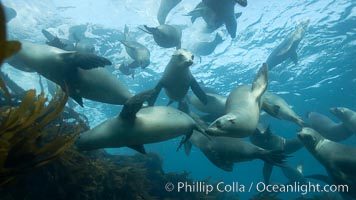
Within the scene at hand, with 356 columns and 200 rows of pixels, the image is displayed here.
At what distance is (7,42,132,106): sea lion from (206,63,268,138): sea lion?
6.58 ft

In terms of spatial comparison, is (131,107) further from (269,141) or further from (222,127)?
(269,141)

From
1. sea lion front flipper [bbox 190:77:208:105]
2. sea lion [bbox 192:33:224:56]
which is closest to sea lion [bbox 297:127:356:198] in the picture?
sea lion front flipper [bbox 190:77:208:105]

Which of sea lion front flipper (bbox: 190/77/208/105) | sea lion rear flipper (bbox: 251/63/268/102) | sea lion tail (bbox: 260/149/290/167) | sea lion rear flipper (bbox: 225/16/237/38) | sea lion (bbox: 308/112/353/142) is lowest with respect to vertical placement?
sea lion (bbox: 308/112/353/142)

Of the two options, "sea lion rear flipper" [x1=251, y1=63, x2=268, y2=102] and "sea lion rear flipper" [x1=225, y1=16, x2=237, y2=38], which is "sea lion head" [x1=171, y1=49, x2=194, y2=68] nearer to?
"sea lion rear flipper" [x1=251, y1=63, x2=268, y2=102]

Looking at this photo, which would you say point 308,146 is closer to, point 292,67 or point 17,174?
point 17,174

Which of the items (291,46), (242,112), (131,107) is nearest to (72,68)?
(131,107)

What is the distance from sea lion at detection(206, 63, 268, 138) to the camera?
4.85m

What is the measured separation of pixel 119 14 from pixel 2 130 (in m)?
13.7

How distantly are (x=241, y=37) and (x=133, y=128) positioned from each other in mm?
14458

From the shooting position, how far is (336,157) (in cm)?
673

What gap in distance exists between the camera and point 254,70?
21.6 metres

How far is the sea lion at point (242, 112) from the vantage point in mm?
4852

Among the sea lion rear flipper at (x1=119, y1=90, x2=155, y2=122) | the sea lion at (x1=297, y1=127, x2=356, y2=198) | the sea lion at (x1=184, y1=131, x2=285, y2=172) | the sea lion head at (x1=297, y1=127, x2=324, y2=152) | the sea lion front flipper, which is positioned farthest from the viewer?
the sea lion head at (x1=297, y1=127, x2=324, y2=152)

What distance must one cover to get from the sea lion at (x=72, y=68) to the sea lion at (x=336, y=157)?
473 centimetres
